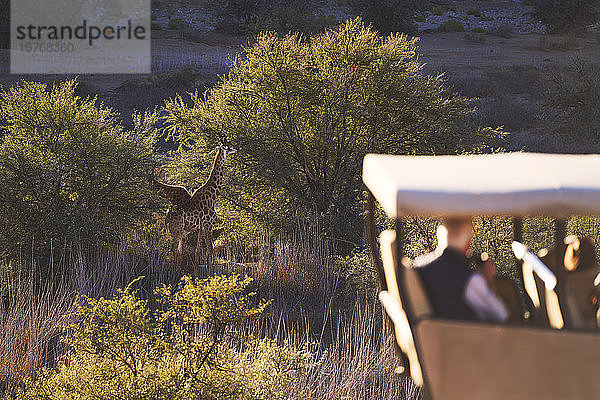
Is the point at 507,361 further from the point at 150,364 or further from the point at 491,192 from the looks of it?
the point at 150,364

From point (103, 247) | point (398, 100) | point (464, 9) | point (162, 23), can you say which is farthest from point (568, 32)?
point (103, 247)

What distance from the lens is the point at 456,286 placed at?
308 cm

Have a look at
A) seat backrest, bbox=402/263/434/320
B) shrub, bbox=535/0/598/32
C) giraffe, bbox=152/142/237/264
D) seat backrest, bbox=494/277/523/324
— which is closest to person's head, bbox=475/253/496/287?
seat backrest, bbox=494/277/523/324

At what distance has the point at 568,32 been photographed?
42.5m

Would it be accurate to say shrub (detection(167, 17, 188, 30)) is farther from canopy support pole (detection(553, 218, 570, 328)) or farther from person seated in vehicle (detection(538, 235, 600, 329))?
person seated in vehicle (detection(538, 235, 600, 329))

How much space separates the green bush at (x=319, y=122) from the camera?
8.21 m

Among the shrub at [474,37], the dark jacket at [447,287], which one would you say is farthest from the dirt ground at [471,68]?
the dark jacket at [447,287]

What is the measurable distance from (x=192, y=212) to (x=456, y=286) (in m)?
4.08

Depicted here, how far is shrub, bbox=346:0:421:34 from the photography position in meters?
39.6

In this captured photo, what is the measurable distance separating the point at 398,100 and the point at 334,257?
2531mm

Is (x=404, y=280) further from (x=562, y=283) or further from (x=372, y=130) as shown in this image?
(x=372, y=130)

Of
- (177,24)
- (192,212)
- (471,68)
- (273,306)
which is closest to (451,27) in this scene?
(471,68)

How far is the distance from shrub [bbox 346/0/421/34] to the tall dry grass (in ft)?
112

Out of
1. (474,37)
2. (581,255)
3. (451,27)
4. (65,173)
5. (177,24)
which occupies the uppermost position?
(451,27)
